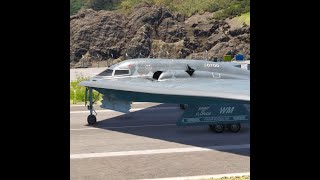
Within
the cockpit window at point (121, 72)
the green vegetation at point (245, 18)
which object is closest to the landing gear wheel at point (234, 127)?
the cockpit window at point (121, 72)

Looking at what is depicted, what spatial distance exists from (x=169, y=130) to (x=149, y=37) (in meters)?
36.5

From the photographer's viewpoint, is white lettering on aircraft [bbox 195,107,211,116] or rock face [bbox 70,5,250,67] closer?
white lettering on aircraft [bbox 195,107,211,116]

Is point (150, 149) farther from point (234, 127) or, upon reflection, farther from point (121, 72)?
point (121, 72)

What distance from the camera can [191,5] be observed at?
7488cm

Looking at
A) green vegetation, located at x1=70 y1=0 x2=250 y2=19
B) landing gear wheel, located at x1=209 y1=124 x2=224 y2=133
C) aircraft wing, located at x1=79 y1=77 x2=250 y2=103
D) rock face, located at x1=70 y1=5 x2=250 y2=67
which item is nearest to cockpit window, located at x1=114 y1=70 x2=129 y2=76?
aircraft wing, located at x1=79 y1=77 x2=250 y2=103

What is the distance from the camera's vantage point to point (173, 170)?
393 inches

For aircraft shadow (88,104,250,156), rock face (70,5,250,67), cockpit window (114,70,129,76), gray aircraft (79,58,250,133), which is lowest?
aircraft shadow (88,104,250,156)

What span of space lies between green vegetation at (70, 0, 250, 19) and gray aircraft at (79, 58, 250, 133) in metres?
45.6

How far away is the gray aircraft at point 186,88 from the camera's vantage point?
44.9 ft

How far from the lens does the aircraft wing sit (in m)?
12.8

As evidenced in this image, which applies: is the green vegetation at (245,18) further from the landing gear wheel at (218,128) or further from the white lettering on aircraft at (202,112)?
the white lettering on aircraft at (202,112)

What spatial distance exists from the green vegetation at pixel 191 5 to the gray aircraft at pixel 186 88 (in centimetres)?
4558

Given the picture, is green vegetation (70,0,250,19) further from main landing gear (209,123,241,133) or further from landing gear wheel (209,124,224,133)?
landing gear wheel (209,124,224,133)

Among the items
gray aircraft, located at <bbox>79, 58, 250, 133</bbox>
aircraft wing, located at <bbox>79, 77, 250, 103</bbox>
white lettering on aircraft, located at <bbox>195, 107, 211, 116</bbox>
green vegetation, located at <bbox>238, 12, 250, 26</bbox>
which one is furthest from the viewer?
green vegetation, located at <bbox>238, 12, 250, 26</bbox>
